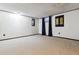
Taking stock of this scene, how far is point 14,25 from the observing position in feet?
26.4

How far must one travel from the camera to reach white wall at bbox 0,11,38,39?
22.6ft

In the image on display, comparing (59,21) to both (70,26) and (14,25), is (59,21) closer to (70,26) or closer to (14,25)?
(70,26)

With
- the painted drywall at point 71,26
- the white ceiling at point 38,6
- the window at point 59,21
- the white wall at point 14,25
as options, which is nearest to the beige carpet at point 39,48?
the painted drywall at point 71,26

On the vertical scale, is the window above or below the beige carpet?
above

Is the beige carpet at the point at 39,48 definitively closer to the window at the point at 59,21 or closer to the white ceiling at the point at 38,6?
the white ceiling at the point at 38,6

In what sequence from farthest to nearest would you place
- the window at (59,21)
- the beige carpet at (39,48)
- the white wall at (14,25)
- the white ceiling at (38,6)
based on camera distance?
the window at (59,21), the white wall at (14,25), the white ceiling at (38,6), the beige carpet at (39,48)

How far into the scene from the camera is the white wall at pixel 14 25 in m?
6.89

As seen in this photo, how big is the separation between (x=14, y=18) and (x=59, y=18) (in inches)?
150

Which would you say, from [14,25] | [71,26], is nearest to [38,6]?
[71,26]

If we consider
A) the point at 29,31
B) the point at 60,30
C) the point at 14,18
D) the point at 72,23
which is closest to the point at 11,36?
the point at 14,18

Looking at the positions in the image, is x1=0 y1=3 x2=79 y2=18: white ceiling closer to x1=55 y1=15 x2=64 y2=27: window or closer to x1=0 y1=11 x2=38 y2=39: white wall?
x1=0 y1=11 x2=38 y2=39: white wall

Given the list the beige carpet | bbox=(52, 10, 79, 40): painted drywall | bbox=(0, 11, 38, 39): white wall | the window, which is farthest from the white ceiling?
the beige carpet

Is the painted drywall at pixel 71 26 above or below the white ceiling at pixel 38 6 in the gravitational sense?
below

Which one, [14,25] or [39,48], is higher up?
[14,25]
